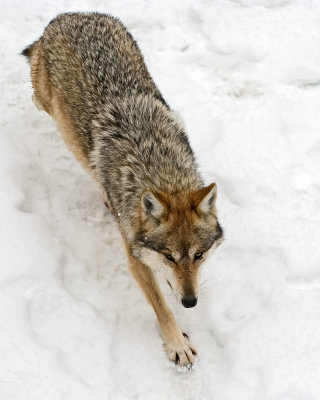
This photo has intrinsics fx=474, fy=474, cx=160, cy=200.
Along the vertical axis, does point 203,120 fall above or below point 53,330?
above

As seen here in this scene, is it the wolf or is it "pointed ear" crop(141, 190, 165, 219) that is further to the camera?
the wolf

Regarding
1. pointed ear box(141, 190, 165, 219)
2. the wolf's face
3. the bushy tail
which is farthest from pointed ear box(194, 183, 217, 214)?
the bushy tail

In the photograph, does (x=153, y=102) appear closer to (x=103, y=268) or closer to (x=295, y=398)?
(x=103, y=268)

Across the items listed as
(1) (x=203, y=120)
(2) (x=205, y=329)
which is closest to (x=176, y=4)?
(1) (x=203, y=120)

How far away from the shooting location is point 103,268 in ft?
16.8

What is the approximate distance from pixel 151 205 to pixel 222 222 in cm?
167

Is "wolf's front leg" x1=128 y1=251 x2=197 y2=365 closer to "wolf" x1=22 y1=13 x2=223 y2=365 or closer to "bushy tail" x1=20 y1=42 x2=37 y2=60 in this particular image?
"wolf" x1=22 y1=13 x2=223 y2=365

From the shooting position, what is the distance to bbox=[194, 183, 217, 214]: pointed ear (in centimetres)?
391

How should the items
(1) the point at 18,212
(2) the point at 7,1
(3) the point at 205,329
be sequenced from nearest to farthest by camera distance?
(3) the point at 205,329
(1) the point at 18,212
(2) the point at 7,1

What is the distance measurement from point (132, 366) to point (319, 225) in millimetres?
2502

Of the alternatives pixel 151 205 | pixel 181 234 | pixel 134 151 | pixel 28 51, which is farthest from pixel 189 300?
pixel 28 51

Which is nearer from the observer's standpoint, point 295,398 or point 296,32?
point 295,398

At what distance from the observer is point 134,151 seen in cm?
462

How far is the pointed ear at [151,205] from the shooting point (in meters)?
3.84
